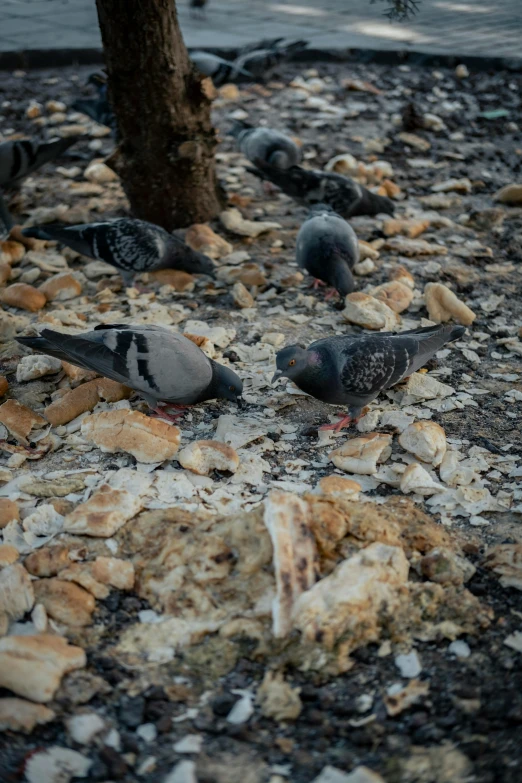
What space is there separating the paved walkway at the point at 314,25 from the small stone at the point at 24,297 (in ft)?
19.0

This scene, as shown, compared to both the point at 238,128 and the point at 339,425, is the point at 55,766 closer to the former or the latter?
the point at 339,425

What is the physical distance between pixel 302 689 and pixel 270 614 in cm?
24

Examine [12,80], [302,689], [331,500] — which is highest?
[12,80]

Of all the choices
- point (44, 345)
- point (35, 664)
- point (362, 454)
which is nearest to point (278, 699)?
point (35, 664)

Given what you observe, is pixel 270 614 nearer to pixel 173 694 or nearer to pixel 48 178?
pixel 173 694

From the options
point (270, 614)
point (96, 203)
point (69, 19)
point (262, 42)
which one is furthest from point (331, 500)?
point (69, 19)

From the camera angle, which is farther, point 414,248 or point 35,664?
point 414,248

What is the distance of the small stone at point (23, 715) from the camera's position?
2012 mm

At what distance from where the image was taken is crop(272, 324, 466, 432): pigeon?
11.2ft

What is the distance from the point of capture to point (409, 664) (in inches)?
86.8

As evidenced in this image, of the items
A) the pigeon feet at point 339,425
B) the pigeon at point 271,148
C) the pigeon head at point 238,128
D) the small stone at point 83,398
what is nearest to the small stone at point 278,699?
the pigeon feet at point 339,425

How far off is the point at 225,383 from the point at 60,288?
1632mm

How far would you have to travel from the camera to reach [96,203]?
5.80 meters

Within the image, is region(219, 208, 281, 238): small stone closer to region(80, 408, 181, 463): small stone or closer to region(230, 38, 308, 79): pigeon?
region(80, 408, 181, 463): small stone
